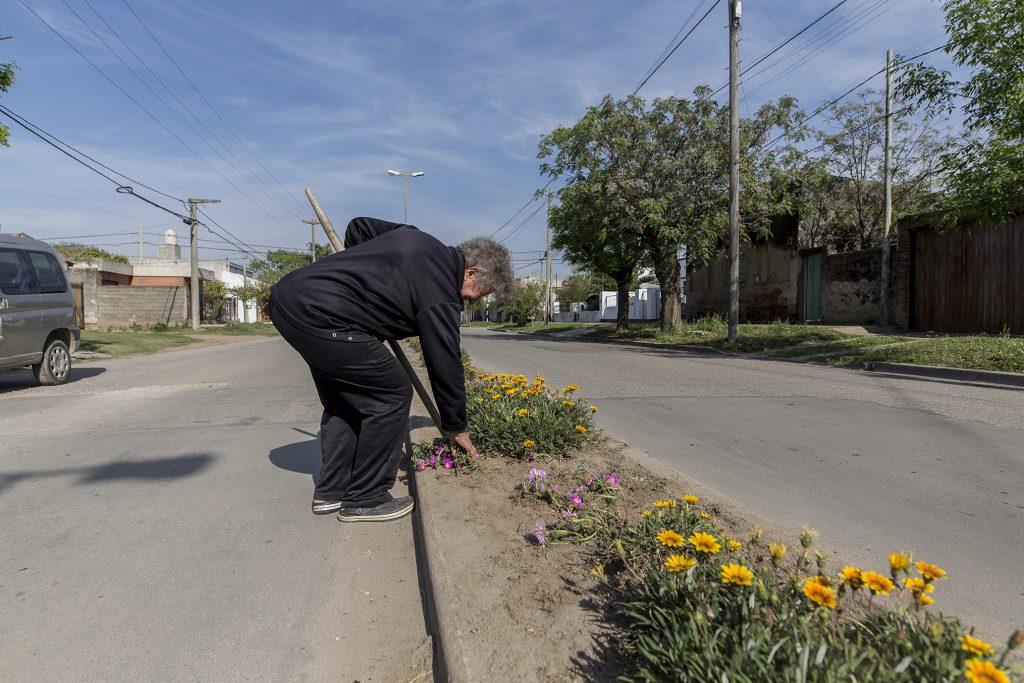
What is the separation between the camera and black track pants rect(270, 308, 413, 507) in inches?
116

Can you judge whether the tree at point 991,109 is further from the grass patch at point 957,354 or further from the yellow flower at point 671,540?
the yellow flower at point 671,540

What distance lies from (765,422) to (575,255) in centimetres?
1925

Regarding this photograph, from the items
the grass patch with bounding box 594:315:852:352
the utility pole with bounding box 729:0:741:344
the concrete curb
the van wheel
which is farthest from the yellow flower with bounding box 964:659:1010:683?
the utility pole with bounding box 729:0:741:344

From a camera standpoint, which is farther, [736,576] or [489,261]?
[489,261]

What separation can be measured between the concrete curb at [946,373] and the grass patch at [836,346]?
204 cm

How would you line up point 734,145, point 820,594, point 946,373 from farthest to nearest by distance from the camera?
point 734,145
point 946,373
point 820,594

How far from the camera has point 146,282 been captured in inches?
1655

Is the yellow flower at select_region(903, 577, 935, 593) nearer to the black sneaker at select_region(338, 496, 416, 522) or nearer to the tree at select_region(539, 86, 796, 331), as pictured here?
the black sneaker at select_region(338, 496, 416, 522)

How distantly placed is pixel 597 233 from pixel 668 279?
295cm

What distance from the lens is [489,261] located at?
11.2 ft

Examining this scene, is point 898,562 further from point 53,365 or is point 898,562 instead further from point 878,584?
Answer: point 53,365

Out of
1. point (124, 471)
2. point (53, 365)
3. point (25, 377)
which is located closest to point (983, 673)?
point (124, 471)

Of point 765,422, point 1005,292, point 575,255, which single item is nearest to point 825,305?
point 1005,292

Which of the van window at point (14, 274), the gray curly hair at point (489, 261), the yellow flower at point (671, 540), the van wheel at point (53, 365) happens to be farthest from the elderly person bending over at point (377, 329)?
the van wheel at point (53, 365)
